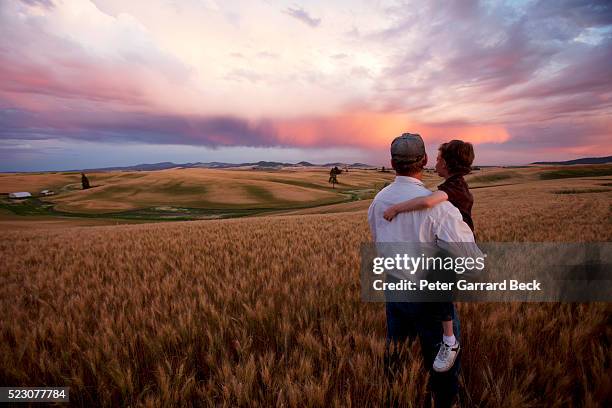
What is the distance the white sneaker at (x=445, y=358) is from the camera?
190 cm

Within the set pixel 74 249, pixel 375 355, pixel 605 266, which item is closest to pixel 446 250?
pixel 375 355

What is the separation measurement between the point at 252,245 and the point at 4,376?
5340mm

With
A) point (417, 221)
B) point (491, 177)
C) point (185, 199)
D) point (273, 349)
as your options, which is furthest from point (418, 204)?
point (491, 177)

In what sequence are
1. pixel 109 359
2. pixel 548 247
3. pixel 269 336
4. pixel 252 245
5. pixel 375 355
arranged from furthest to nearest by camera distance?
pixel 252 245 < pixel 548 247 < pixel 269 336 < pixel 109 359 < pixel 375 355

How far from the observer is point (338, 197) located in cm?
6638

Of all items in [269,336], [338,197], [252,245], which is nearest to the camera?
[269,336]

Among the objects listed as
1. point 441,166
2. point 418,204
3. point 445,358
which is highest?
point 441,166

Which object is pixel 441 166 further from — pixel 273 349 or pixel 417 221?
pixel 273 349

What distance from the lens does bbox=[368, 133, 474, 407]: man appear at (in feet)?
6.37

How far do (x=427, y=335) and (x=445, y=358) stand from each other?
8.5 inches

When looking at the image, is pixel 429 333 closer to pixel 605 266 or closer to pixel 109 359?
pixel 109 359

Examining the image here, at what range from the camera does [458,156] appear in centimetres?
274

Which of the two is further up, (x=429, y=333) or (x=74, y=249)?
(x=429, y=333)

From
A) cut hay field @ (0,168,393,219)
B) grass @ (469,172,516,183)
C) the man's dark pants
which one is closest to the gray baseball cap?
the man's dark pants
